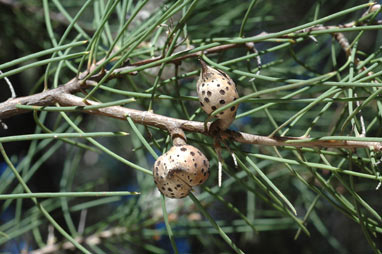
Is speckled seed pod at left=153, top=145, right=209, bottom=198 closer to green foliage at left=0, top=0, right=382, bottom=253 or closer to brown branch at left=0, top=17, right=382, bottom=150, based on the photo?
brown branch at left=0, top=17, right=382, bottom=150

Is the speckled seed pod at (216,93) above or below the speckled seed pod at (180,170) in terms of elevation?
above

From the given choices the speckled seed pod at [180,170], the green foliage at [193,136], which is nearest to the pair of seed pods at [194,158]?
the speckled seed pod at [180,170]

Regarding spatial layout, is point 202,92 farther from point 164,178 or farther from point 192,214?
point 192,214

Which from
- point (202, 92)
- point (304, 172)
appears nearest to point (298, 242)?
point (304, 172)

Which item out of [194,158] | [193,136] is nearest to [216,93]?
[194,158]

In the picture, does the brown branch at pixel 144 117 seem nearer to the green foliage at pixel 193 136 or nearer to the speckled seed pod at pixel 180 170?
the speckled seed pod at pixel 180 170

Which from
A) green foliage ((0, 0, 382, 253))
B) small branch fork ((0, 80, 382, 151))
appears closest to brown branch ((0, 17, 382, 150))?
small branch fork ((0, 80, 382, 151))

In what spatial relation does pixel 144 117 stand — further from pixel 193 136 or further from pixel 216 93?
pixel 193 136
